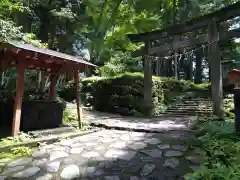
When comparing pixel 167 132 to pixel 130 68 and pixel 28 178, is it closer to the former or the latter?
pixel 28 178

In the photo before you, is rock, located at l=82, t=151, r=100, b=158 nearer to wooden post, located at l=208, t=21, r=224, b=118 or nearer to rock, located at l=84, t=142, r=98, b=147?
rock, located at l=84, t=142, r=98, b=147

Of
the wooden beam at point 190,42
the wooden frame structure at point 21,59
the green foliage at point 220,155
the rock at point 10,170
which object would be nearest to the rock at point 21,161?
the rock at point 10,170

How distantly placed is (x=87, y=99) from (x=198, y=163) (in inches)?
395

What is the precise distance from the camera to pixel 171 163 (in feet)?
12.5

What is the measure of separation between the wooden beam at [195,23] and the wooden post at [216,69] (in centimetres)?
28

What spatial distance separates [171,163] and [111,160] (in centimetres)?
111

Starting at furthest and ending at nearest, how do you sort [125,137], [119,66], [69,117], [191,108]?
[119,66], [191,108], [69,117], [125,137]

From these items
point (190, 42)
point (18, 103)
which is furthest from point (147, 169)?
point (190, 42)

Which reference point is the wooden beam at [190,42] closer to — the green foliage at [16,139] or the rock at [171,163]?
the rock at [171,163]

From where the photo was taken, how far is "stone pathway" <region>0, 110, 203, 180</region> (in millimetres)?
3498

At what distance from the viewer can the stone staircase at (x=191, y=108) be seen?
10.4 metres

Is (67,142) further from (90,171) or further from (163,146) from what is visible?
(163,146)

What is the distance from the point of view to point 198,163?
3721 mm

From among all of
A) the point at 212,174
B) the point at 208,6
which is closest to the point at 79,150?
the point at 212,174
